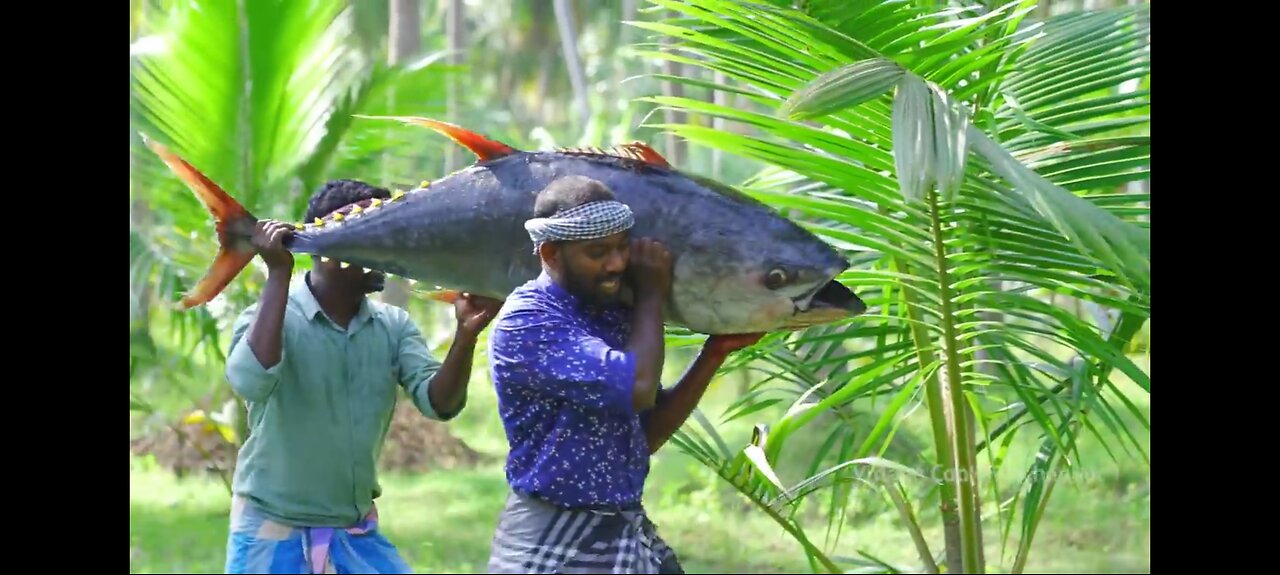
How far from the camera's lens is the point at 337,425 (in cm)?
344

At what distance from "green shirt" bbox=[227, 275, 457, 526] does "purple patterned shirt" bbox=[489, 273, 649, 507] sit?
872 mm

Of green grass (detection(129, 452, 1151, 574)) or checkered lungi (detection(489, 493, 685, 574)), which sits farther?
green grass (detection(129, 452, 1151, 574))

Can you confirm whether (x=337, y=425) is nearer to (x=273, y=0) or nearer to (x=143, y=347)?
(x=273, y=0)

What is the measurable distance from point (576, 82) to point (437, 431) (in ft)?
27.2

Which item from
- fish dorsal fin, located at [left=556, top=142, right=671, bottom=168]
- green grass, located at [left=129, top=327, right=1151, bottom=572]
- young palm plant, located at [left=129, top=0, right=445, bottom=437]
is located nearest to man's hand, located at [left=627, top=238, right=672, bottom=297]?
fish dorsal fin, located at [left=556, top=142, right=671, bottom=168]

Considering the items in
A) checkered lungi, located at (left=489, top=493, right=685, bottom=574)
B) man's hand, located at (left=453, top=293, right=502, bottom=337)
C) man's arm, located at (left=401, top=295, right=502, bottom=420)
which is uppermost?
man's hand, located at (left=453, top=293, right=502, bottom=337)

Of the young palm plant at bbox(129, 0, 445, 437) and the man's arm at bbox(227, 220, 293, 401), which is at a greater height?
the young palm plant at bbox(129, 0, 445, 437)

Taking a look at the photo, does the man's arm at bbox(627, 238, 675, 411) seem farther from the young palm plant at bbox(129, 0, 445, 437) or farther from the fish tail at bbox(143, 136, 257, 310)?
the young palm plant at bbox(129, 0, 445, 437)

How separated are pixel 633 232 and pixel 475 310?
61 cm

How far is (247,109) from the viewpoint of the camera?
5340 millimetres

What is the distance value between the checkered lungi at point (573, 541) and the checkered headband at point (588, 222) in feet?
1.60

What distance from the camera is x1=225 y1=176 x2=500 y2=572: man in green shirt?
3.38 meters

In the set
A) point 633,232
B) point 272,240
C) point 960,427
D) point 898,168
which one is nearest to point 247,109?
point 272,240

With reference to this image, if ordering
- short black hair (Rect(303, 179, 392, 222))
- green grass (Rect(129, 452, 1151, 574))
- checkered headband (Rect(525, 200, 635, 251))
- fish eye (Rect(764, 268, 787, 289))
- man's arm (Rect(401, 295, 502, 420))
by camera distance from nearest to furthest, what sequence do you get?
checkered headband (Rect(525, 200, 635, 251)) → fish eye (Rect(764, 268, 787, 289)) → man's arm (Rect(401, 295, 502, 420)) → short black hair (Rect(303, 179, 392, 222)) → green grass (Rect(129, 452, 1151, 574))
